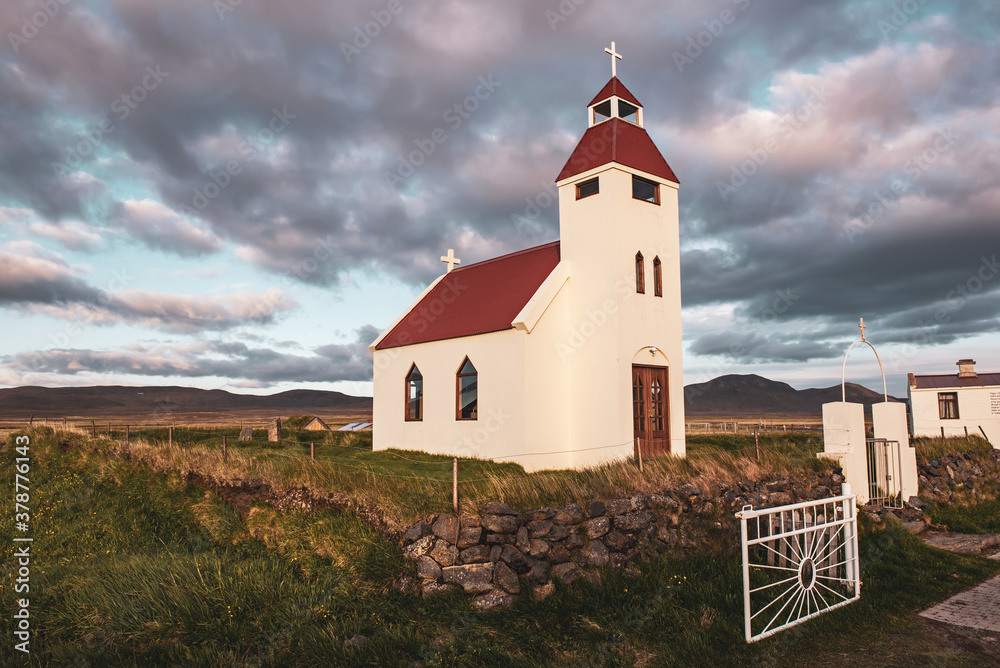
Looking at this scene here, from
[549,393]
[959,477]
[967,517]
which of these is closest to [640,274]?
[549,393]

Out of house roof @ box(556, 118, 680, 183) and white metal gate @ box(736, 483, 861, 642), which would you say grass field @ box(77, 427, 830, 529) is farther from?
house roof @ box(556, 118, 680, 183)

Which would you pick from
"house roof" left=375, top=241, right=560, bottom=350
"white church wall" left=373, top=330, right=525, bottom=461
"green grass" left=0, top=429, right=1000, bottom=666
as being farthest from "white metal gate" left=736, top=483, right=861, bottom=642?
"house roof" left=375, top=241, right=560, bottom=350

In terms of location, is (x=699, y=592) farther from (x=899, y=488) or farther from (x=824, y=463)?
(x=899, y=488)

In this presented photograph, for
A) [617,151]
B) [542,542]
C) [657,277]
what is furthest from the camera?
[657,277]

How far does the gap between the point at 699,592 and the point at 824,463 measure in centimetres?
785

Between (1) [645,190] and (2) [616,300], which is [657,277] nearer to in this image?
(2) [616,300]

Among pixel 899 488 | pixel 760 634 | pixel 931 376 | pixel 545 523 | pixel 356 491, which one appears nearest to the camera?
pixel 760 634

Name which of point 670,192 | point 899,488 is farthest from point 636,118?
point 899,488

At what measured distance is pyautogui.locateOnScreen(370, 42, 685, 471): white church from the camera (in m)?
16.6

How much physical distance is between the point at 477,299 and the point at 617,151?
687cm

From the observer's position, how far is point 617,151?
57.3 feet

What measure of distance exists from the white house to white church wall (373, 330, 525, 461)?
95.5ft

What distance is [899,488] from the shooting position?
16.7 m

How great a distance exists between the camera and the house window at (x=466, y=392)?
18.5m
